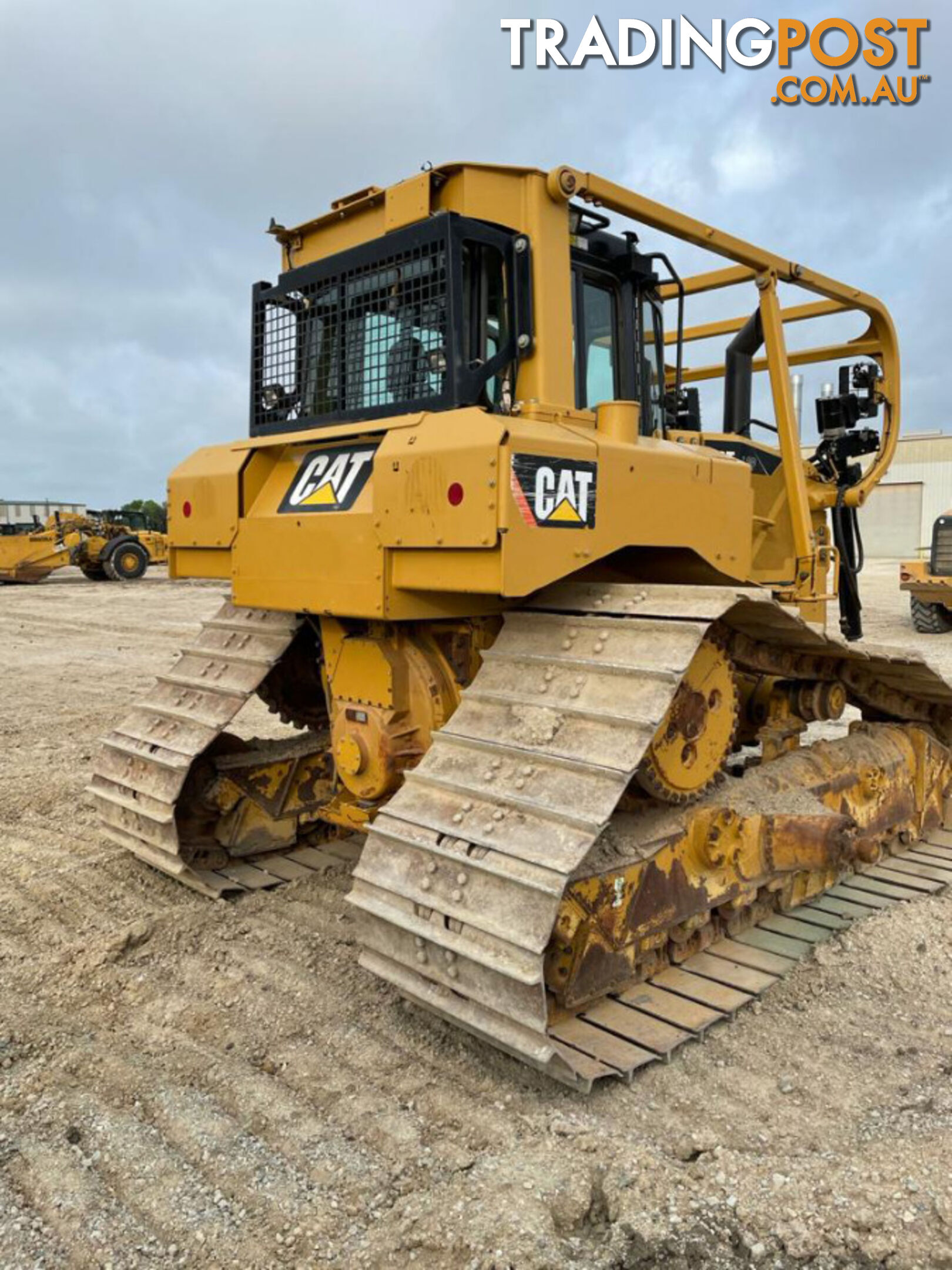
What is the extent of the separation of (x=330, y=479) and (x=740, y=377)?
3.14 meters

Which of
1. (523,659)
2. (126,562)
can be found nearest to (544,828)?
(523,659)

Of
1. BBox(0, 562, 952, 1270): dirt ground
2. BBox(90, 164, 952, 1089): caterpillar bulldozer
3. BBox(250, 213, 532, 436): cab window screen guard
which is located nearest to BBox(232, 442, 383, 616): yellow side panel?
BBox(90, 164, 952, 1089): caterpillar bulldozer

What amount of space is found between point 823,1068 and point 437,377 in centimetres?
279

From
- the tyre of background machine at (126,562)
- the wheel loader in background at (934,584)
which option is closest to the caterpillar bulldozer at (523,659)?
the wheel loader in background at (934,584)

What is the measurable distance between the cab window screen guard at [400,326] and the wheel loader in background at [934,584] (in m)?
12.4

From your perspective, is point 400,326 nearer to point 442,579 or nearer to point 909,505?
point 442,579

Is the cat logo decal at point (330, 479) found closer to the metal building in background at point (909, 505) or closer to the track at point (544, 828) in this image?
the track at point (544, 828)

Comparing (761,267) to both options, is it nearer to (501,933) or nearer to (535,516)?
(535,516)

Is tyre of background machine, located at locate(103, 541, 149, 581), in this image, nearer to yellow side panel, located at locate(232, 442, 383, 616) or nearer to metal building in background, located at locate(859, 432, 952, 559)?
yellow side panel, located at locate(232, 442, 383, 616)

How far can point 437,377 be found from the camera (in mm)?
3717

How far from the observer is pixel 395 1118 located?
293cm

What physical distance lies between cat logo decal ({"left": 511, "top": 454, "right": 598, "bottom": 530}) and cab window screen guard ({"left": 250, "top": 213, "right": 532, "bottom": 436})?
548mm

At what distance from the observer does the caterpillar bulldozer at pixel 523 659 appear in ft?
10.1

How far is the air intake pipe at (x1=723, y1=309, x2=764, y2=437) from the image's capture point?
582 centimetres
